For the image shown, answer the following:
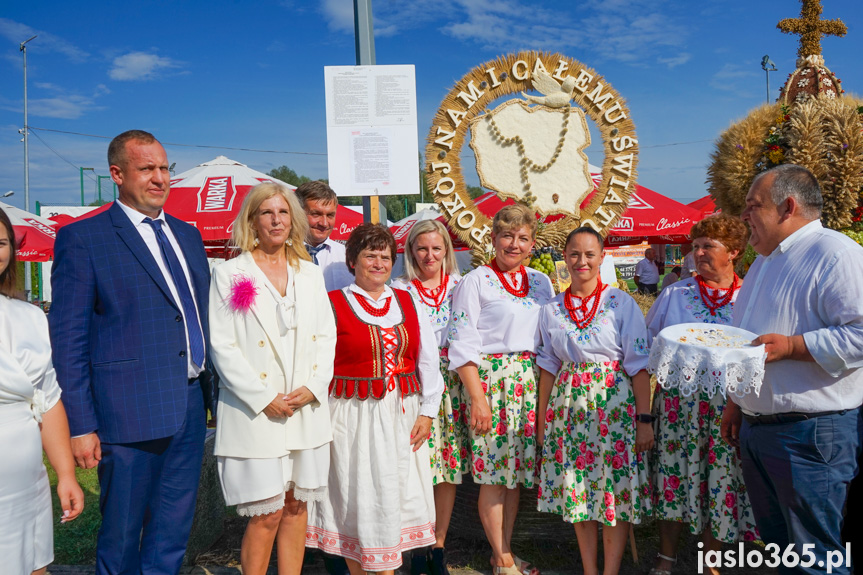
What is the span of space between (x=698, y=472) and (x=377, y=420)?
5.30ft

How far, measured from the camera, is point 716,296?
307 cm

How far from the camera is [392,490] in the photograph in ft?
9.07

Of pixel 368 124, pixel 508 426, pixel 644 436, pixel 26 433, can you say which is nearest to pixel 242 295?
pixel 26 433

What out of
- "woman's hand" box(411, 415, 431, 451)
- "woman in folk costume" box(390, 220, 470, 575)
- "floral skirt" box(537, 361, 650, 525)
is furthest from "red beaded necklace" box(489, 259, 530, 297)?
"woman's hand" box(411, 415, 431, 451)

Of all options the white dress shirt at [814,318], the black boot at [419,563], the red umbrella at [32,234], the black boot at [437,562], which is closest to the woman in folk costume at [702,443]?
the white dress shirt at [814,318]

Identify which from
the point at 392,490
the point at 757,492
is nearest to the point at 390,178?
the point at 392,490

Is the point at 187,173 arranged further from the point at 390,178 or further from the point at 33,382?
the point at 33,382

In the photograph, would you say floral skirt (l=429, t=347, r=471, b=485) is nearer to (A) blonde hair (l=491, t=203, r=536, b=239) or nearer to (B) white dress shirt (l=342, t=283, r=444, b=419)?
(B) white dress shirt (l=342, t=283, r=444, b=419)

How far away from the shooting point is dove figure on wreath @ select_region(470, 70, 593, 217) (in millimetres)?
4387

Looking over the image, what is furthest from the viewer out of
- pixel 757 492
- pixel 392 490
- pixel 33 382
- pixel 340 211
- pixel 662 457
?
pixel 340 211

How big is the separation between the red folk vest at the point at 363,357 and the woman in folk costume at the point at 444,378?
38cm

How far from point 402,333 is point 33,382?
151cm

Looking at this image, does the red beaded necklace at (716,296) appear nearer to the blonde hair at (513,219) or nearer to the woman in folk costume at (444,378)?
the blonde hair at (513,219)

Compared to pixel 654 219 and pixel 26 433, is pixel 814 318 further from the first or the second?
pixel 654 219
